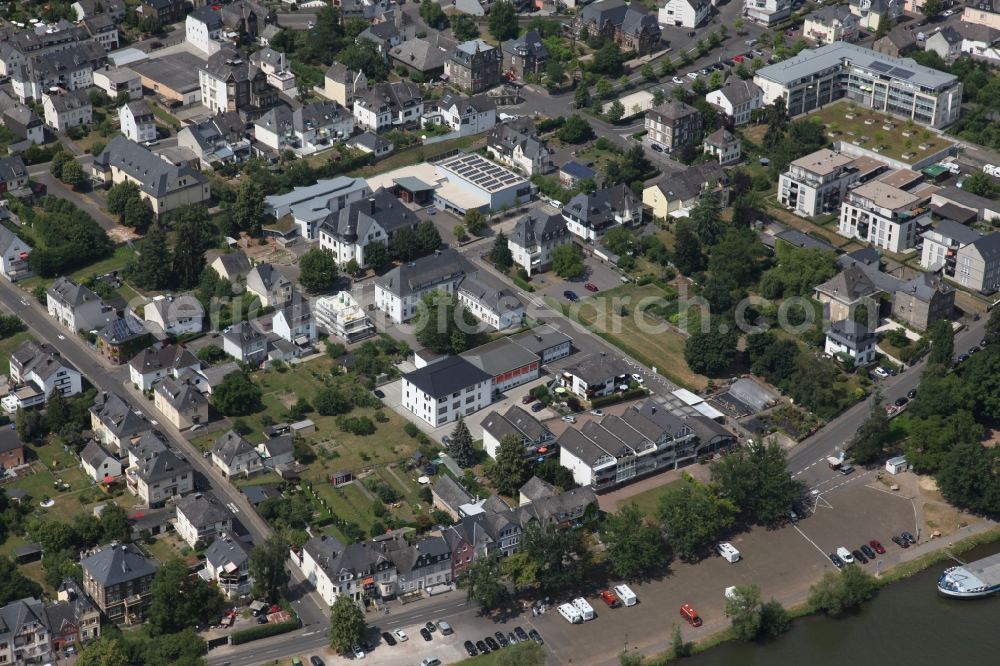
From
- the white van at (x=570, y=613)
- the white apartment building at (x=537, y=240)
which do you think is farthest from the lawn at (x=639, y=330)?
the white van at (x=570, y=613)

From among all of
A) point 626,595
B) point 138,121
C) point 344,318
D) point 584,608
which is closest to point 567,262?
point 344,318

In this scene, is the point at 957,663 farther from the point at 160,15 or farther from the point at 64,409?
the point at 160,15

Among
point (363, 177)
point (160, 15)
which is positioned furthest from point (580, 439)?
point (160, 15)

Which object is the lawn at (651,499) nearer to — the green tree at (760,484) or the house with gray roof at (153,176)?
the green tree at (760,484)

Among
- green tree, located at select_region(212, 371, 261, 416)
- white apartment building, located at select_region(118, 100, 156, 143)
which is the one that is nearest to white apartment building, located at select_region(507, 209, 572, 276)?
green tree, located at select_region(212, 371, 261, 416)

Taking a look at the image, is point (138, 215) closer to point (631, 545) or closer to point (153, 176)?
point (153, 176)

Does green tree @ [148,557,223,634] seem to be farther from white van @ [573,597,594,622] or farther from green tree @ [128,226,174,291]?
green tree @ [128,226,174,291]
